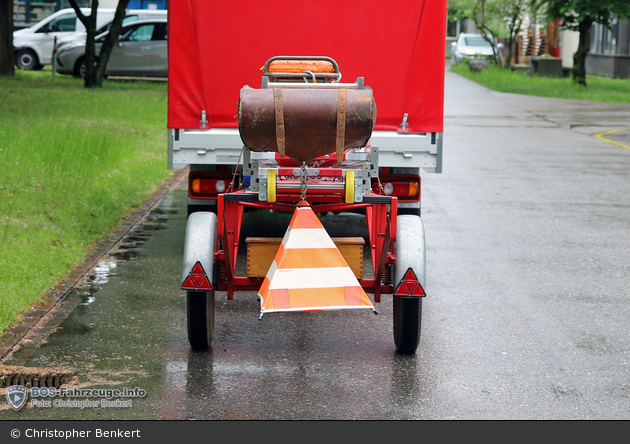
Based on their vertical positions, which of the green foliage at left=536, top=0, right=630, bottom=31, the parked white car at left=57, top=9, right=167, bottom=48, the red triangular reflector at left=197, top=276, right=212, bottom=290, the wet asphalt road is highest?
the green foliage at left=536, top=0, right=630, bottom=31

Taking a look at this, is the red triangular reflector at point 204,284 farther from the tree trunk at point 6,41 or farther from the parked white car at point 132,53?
the parked white car at point 132,53

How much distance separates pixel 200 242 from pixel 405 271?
1.28m

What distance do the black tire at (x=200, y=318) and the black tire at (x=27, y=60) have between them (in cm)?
2828

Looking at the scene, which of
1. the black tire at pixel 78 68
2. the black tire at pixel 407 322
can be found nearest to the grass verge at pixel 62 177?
the black tire at pixel 407 322

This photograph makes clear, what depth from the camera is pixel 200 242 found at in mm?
5633

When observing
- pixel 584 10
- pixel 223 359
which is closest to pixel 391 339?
pixel 223 359

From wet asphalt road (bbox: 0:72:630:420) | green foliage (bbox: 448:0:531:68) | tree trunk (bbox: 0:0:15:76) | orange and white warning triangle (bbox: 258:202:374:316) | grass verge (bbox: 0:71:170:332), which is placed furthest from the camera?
green foliage (bbox: 448:0:531:68)

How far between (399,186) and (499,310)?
1.74m

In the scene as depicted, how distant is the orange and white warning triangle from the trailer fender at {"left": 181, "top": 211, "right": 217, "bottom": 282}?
405mm

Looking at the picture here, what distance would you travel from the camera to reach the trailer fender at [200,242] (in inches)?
218

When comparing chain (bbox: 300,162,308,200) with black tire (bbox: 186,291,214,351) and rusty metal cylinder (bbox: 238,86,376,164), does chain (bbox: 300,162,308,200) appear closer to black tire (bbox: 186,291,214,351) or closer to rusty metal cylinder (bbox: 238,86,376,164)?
rusty metal cylinder (bbox: 238,86,376,164)

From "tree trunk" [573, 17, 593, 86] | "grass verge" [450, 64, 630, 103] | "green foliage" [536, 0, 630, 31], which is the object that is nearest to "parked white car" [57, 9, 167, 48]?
"grass verge" [450, 64, 630, 103]

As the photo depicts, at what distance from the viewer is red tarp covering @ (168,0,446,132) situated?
779 centimetres

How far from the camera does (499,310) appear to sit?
695 cm
